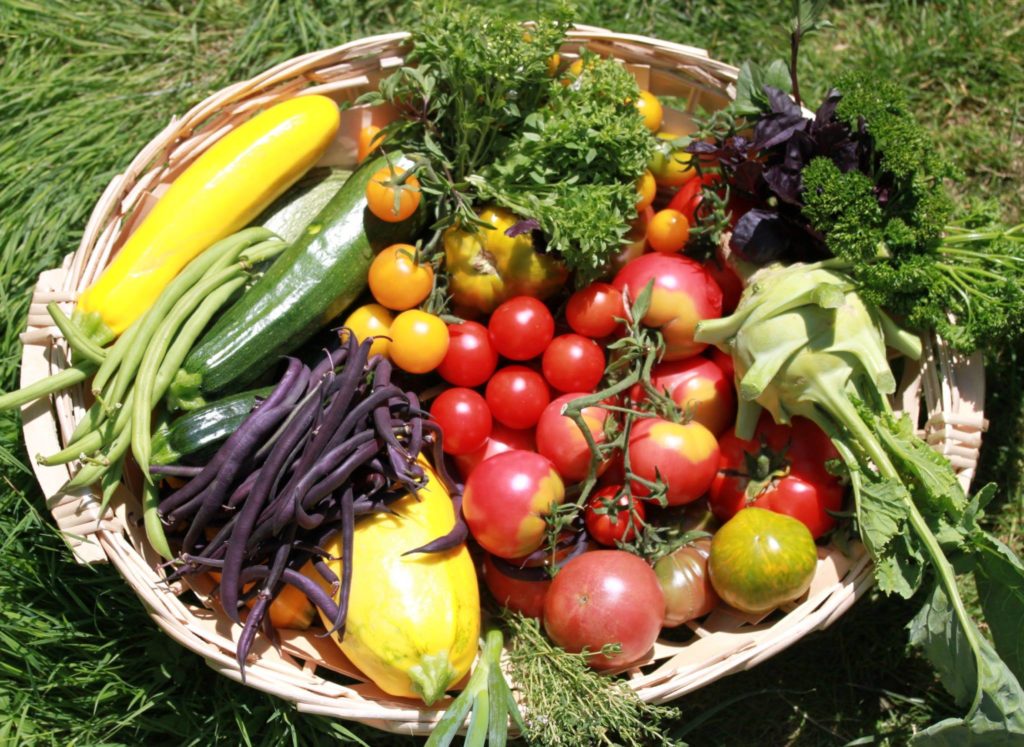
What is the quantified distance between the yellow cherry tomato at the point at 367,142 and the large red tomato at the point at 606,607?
4.19 ft

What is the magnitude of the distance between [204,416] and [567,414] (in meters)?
0.88

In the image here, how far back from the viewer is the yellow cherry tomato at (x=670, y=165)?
2.57 metres

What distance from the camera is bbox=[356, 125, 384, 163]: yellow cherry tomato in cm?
257

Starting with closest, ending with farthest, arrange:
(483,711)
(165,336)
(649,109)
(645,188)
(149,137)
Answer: (483,711), (165,336), (645,188), (649,109), (149,137)

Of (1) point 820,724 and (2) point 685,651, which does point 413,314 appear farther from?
(1) point 820,724

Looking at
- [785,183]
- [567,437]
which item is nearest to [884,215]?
[785,183]

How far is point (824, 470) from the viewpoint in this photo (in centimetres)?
239

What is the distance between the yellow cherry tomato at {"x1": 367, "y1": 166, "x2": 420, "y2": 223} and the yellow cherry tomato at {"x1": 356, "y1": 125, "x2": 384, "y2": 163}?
0.20m

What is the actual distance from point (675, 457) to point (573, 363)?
0.36 m

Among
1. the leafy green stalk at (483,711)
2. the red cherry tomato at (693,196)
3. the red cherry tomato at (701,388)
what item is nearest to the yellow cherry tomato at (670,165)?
the red cherry tomato at (693,196)

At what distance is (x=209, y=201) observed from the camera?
2451 millimetres

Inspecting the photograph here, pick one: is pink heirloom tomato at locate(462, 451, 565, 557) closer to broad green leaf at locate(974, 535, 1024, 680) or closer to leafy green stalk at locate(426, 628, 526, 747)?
leafy green stalk at locate(426, 628, 526, 747)

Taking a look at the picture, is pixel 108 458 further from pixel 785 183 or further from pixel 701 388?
pixel 785 183

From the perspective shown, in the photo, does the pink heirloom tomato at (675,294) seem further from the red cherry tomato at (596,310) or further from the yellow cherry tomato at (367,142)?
the yellow cherry tomato at (367,142)
